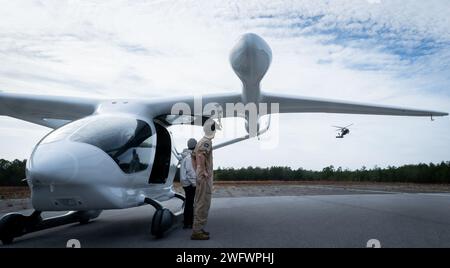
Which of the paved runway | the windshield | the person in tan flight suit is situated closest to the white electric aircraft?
the windshield

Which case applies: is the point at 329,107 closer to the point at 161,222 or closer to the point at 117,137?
the point at 161,222

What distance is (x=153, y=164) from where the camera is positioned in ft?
20.2

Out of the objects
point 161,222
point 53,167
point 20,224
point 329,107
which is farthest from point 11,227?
point 329,107

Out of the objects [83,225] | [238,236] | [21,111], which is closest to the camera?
[238,236]

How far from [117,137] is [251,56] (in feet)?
7.47

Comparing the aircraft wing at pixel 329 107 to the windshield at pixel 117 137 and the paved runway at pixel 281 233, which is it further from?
the windshield at pixel 117 137

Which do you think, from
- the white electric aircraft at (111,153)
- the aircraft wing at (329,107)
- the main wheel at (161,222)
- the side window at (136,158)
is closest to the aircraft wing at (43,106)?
the white electric aircraft at (111,153)

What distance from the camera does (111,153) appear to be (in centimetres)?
505

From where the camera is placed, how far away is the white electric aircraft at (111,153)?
15.1ft

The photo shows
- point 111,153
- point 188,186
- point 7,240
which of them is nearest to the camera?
point 111,153

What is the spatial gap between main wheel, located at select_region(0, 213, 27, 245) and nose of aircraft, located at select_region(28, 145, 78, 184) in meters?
1.22

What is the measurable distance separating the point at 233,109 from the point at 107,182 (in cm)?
346
